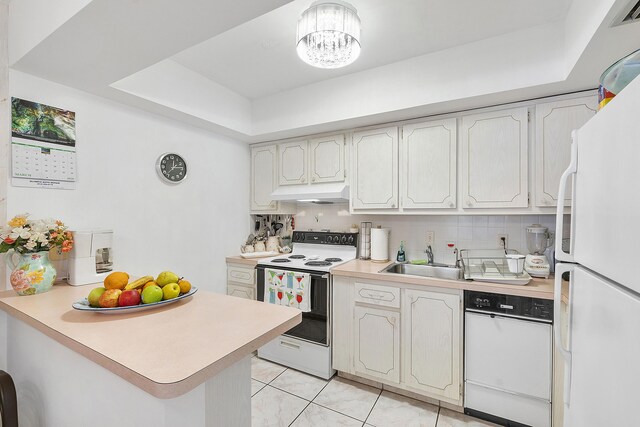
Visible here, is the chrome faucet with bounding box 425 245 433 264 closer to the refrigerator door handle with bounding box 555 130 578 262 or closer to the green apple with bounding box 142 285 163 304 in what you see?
the refrigerator door handle with bounding box 555 130 578 262

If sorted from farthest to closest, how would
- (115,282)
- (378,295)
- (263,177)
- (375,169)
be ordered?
(263,177) → (375,169) → (378,295) → (115,282)

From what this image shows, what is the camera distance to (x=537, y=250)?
1986 mm

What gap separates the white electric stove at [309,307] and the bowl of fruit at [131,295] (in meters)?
1.13

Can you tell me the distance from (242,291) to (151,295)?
162 cm

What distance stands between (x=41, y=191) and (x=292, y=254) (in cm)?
200

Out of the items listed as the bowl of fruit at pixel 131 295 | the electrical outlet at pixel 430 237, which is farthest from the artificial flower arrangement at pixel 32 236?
the electrical outlet at pixel 430 237

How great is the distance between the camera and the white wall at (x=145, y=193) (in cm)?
174

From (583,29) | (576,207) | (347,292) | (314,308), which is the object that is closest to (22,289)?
(314,308)

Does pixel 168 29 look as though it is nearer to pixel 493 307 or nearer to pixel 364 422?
pixel 493 307

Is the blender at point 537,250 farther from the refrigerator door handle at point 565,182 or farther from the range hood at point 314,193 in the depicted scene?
the range hood at point 314,193

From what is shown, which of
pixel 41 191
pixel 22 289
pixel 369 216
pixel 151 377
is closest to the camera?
pixel 151 377

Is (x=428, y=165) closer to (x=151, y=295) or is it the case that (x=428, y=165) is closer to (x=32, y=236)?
A: (x=151, y=295)

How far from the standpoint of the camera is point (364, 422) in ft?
5.95

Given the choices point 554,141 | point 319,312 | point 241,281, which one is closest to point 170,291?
point 319,312
